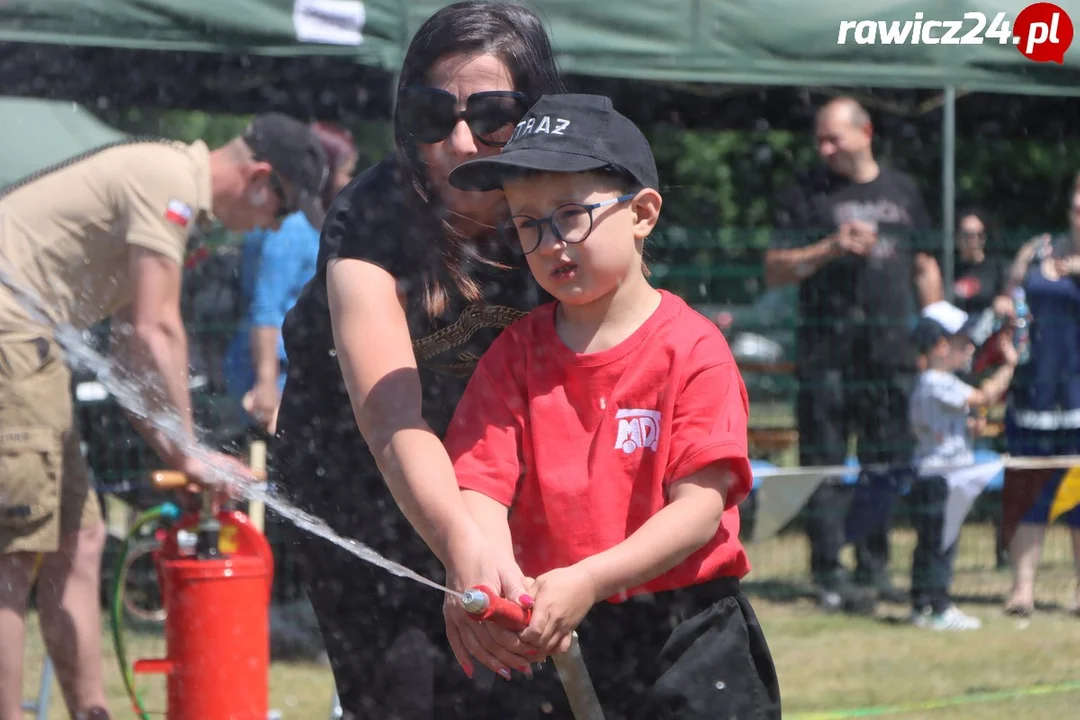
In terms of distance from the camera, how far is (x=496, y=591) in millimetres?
2039

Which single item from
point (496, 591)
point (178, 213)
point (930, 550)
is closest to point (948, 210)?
point (930, 550)

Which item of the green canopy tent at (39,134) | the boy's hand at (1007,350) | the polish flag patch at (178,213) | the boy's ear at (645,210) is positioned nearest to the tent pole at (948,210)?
the boy's hand at (1007,350)

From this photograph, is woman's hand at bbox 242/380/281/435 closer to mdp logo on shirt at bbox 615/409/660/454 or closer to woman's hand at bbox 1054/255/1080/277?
mdp logo on shirt at bbox 615/409/660/454

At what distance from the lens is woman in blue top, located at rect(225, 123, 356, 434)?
5.89 m

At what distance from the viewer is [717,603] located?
229 cm

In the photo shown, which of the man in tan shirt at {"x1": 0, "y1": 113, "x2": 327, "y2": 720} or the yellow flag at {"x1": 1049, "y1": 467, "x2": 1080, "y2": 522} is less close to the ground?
the man in tan shirt at {"x1": 0, "y1": 113, "x2": 327, "y2": 720}

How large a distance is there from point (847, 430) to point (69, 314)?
4248 millimetres

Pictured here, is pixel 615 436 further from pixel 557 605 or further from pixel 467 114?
pixel 467 114

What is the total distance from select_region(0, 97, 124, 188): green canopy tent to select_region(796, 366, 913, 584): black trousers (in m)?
5.33

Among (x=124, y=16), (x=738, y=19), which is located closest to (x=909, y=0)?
(x=738, y=19)

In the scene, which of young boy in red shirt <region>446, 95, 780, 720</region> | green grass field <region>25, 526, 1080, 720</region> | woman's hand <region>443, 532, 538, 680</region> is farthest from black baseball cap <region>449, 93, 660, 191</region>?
green grass field <region>25, 526, 1080, 720</region>

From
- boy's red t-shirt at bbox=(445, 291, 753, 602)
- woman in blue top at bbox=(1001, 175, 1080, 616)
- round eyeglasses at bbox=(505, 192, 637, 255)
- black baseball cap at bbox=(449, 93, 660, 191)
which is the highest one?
black baseball cap at bbox=(449, 93, 660, 191)

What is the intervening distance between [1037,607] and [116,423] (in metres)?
4.48

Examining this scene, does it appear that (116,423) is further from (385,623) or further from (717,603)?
(717,603)
